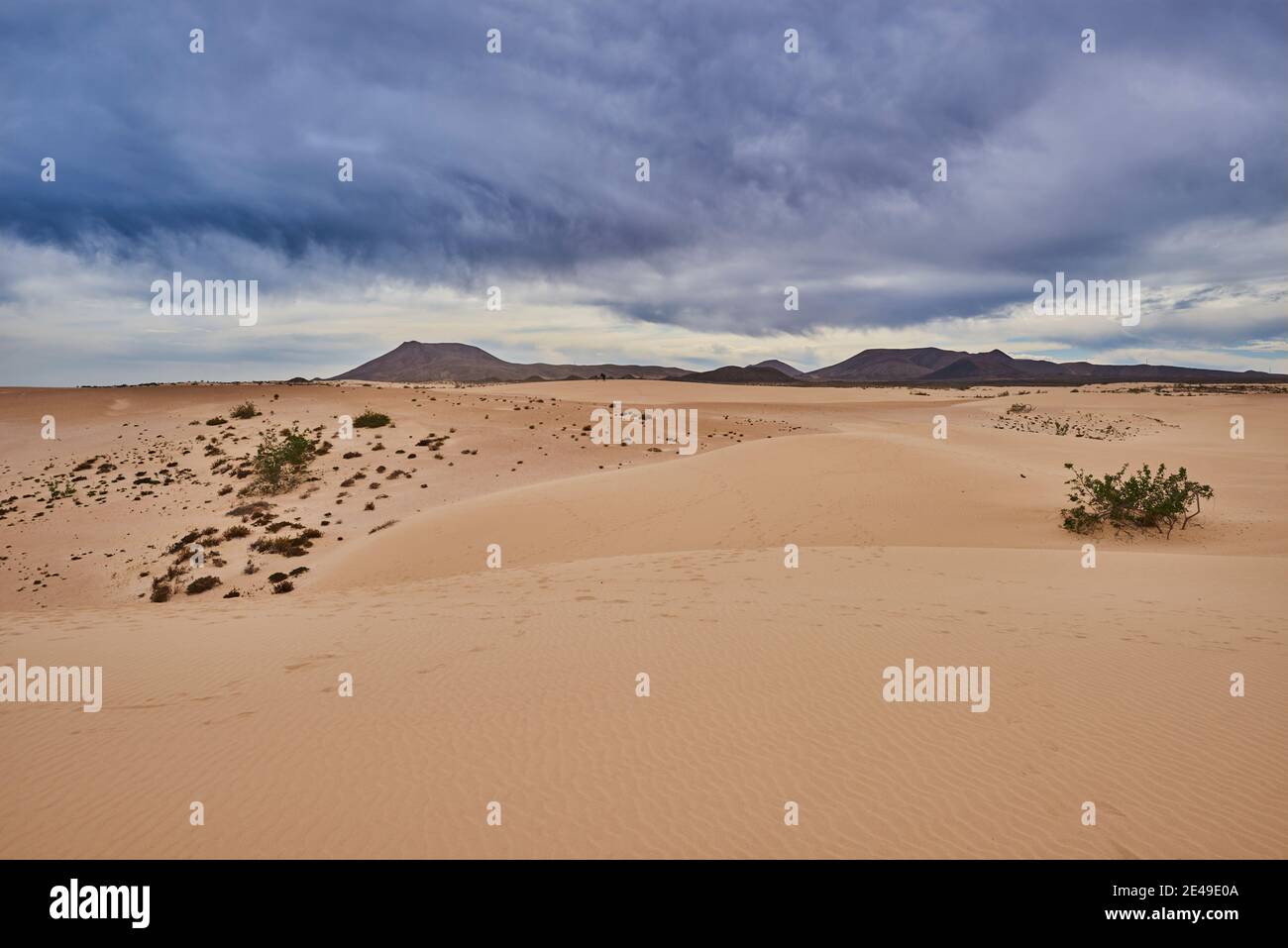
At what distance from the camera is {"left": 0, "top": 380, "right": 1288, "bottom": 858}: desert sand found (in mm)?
4621

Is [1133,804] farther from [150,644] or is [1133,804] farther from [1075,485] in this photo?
[1075,485]

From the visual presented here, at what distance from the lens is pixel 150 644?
970 cm

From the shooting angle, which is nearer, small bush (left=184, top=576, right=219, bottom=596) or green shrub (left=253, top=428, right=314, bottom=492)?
small bush (left=184, top=576, right=219, bottom=596)

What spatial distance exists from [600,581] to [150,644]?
788 centimetres

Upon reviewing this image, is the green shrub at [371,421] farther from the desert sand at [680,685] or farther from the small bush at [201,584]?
the small bush at [201,584]

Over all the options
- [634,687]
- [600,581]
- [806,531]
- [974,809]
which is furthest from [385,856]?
[806,531]

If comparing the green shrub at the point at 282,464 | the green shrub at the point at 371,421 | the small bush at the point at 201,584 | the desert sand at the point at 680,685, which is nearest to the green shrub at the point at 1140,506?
the desert sand at the point at 680,685

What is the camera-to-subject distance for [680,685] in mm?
7219

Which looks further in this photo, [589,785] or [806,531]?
[806,531]

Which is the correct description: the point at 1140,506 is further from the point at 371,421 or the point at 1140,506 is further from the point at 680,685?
the point at 371,421

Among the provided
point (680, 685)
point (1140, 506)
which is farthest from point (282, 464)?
point (1140, 506)

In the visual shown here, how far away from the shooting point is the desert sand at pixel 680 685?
4621mm

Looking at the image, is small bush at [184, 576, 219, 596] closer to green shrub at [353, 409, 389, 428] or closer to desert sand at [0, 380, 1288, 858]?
desert sand at [0, 380, 1288, 858]
